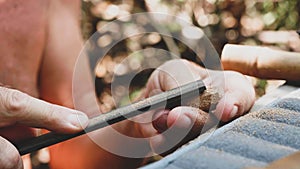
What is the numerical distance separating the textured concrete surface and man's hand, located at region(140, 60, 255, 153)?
0.09 m

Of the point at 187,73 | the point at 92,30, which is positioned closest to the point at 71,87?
the point at 187,73

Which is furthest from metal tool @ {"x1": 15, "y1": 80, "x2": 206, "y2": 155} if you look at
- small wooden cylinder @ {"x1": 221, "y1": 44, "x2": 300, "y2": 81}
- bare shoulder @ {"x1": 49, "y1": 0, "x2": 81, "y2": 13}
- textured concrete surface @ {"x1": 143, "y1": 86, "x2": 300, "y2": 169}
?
bare shoulder @ {"x1": 49, "y1": 0, "x2": 81, "y2": 13}

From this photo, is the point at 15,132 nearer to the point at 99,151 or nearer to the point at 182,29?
the point at 99,151

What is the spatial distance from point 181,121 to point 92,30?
1636mm

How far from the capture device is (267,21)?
259cm

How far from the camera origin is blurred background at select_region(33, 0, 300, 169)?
2391mm

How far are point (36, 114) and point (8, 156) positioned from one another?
84mm

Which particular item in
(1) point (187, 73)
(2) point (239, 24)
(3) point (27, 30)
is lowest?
(2) point (239, 24)

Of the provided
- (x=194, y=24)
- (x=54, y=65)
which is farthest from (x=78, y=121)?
(x=194, y=24)

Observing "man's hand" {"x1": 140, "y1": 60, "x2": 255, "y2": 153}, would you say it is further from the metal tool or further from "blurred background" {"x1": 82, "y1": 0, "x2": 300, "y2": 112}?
"blurred background" {"x1": 82, "y1": 0, "x2": 300, "y2": 112}

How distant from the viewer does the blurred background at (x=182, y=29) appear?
2.39 m

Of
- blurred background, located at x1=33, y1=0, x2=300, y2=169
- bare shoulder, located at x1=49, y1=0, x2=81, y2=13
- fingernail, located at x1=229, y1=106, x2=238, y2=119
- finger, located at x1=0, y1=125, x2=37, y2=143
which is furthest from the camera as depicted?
blurred background, located at x1=33, y1=0, x2=300, y2=169

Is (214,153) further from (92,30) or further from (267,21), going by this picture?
(267,21)

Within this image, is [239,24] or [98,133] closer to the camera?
[98,133]
